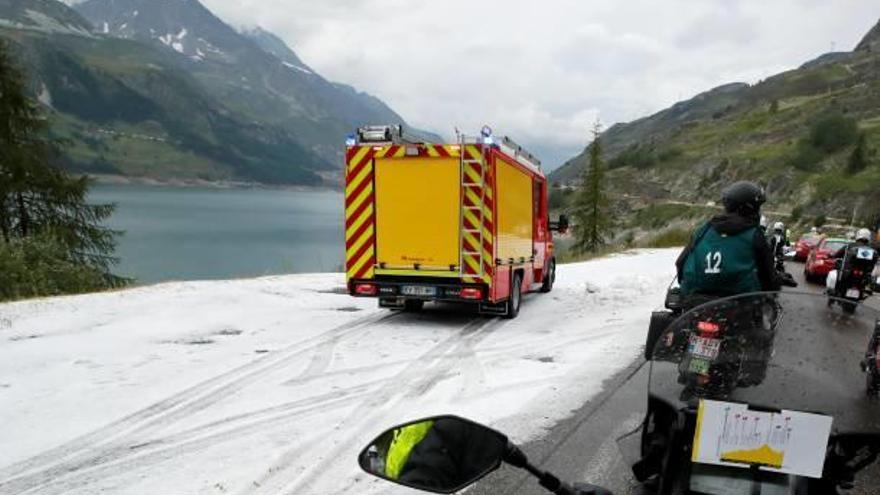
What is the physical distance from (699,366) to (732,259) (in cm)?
153

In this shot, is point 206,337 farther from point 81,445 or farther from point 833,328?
point 833,328

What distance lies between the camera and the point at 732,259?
4262mm

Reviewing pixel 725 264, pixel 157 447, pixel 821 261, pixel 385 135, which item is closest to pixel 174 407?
pixel 157 447

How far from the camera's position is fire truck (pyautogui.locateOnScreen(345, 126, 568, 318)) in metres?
10.5

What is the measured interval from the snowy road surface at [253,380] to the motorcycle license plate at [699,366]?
2.19 meters

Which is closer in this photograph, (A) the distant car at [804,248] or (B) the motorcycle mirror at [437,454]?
(B) the motorcycle mirror at [437,454]

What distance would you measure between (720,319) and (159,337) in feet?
24.0

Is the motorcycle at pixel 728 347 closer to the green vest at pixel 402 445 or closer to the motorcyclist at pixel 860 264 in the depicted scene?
the green vest at pixel 402 445

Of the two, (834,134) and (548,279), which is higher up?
(834,134)

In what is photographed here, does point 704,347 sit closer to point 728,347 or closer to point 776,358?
point 728,347

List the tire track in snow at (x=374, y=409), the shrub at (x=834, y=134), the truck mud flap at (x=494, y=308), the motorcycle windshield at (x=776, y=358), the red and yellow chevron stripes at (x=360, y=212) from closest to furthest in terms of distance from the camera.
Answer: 1. the motorcycle windshield at (x=776, y=358)
2. the tire track in snow at (x=374, y=409)
3. the red and yellow chevron stripes at (x=360, y=212)
4. the truck mud flap at (x=494, y=308)
5. the shrub at (x=834, y=134)

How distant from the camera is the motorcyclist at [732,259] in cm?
425

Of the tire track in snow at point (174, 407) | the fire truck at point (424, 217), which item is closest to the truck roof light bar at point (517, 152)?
the fire truck at point (424, 217)

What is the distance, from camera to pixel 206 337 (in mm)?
8812
